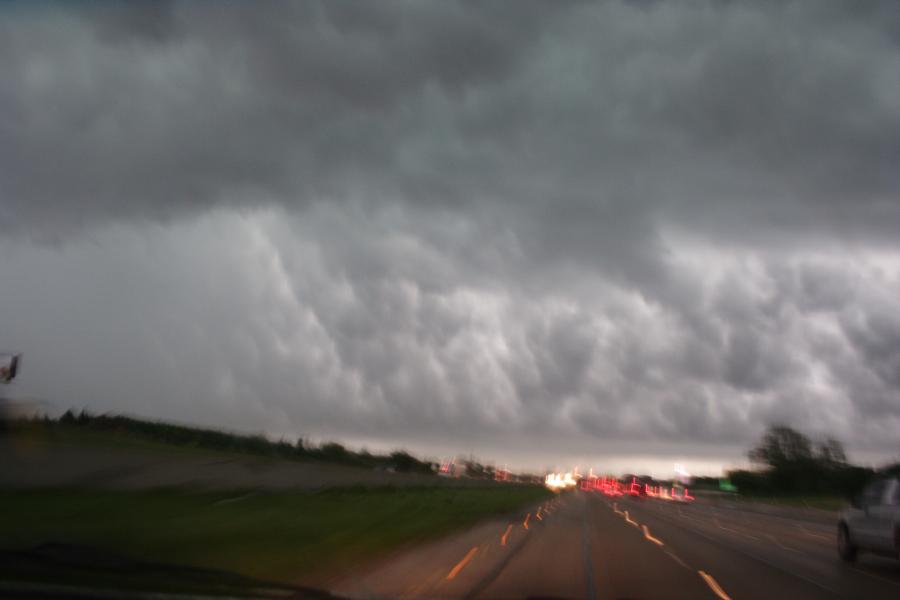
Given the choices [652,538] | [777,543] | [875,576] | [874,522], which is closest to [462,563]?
[875,576]

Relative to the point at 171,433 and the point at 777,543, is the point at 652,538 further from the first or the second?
the point at 171,433

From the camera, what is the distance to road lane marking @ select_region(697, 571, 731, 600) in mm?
12718

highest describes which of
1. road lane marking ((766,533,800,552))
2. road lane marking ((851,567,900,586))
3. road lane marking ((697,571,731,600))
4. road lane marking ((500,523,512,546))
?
road lane marking ((766,533,800,552))

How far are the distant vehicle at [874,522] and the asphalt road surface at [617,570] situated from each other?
24.6 inches

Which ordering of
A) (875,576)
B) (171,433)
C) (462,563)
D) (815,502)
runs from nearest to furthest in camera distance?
(462,563) < (875,576) < (171,433) < (815,502)

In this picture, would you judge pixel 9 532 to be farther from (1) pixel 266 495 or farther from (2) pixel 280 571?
(1) pixel 266 495

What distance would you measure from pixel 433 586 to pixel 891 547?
41.6ft

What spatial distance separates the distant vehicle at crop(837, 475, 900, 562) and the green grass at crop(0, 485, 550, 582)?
42.7 ft

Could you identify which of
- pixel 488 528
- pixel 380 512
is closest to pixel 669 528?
pixel 488 528

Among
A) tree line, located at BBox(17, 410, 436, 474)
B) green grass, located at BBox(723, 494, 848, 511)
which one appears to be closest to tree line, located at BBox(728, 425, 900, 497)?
green grass, located at BBox(723, 494, 848, 511)

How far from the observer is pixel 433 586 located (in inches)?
501

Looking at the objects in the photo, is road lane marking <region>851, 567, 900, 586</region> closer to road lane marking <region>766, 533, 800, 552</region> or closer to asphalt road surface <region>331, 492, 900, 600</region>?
asphalt road surface <region>331, 492, 900, 600</region>

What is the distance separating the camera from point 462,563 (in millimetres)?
16656

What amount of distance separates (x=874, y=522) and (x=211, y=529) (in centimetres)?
1779
